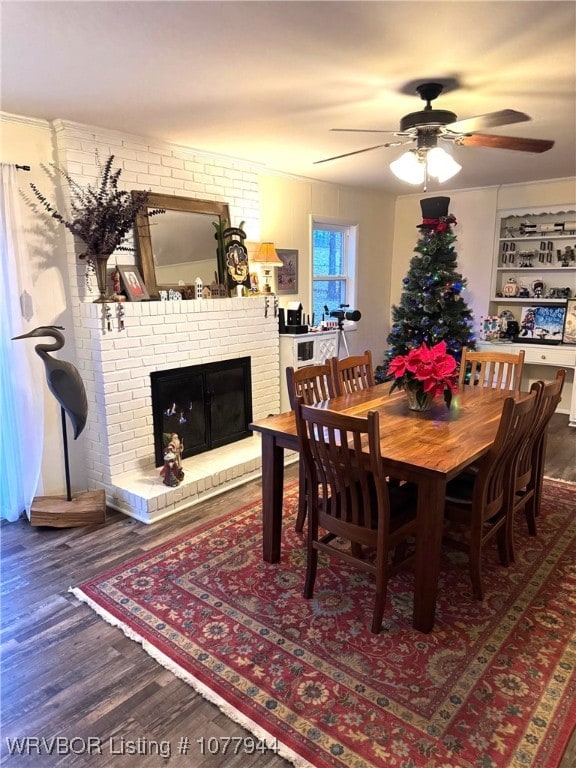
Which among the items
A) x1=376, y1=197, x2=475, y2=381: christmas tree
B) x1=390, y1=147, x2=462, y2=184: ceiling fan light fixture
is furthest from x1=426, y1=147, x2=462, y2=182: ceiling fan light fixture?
x1=376, y1=197, x2=475, y2=381: christmas tree

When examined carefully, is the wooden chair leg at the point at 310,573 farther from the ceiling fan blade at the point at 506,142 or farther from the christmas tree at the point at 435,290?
the christmas tree at the point at 435,290

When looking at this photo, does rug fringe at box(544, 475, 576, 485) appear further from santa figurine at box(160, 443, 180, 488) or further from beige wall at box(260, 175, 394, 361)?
santa figurine at box(160, 443, 180, 488)

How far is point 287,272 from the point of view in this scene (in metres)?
5.00

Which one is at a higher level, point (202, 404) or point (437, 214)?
point (437, 214)

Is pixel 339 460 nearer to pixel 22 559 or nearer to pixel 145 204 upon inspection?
pixel 22 559

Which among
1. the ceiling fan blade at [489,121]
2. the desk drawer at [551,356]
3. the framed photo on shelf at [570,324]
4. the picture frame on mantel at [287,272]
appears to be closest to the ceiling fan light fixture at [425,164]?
the ceiling fan blade at [489,121]

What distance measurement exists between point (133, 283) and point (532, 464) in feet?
9.39

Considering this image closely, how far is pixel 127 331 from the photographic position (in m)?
3.41

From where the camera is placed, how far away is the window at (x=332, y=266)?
550cm

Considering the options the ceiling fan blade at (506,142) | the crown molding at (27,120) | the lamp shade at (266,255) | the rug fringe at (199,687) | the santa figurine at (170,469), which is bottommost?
the rug fringe at (199,687)

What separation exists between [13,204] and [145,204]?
2.91 feet

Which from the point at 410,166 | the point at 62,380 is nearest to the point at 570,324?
the point at 410,166

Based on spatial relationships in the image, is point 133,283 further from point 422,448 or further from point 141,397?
point 422,448

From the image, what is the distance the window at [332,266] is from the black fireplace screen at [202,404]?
1630 mm
